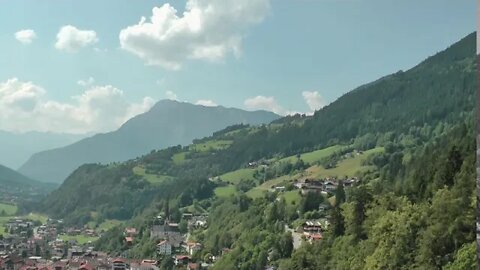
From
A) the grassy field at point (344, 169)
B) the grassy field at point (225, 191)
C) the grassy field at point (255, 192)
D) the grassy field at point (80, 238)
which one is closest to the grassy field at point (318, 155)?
the grassy field at point (344, 169)

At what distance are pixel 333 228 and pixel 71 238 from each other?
13119cm

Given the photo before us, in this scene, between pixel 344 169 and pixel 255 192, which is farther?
pixel 255 192

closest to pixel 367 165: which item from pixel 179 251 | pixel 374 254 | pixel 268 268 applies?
pixel 179 251

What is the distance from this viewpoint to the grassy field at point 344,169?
141750mm

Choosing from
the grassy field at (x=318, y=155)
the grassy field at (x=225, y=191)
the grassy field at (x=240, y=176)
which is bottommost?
the grassy field at (x=225, y=191)

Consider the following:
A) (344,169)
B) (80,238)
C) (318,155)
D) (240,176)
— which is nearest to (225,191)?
(240,176)

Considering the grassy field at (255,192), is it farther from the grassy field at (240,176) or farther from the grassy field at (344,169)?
the grassy field at (240,176)

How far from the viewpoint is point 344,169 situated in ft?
490

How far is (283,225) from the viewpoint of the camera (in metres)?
89.2

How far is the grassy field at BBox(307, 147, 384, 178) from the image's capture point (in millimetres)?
141750

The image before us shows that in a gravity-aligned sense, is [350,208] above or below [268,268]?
above

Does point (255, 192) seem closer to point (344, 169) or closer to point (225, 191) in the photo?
point (225, 191)

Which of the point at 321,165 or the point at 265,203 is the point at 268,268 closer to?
the point at 265,203

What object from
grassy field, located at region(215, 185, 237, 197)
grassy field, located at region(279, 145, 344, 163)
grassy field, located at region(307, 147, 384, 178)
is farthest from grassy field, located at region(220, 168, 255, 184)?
grassy field, located at region(307, 147, 384, 178)
